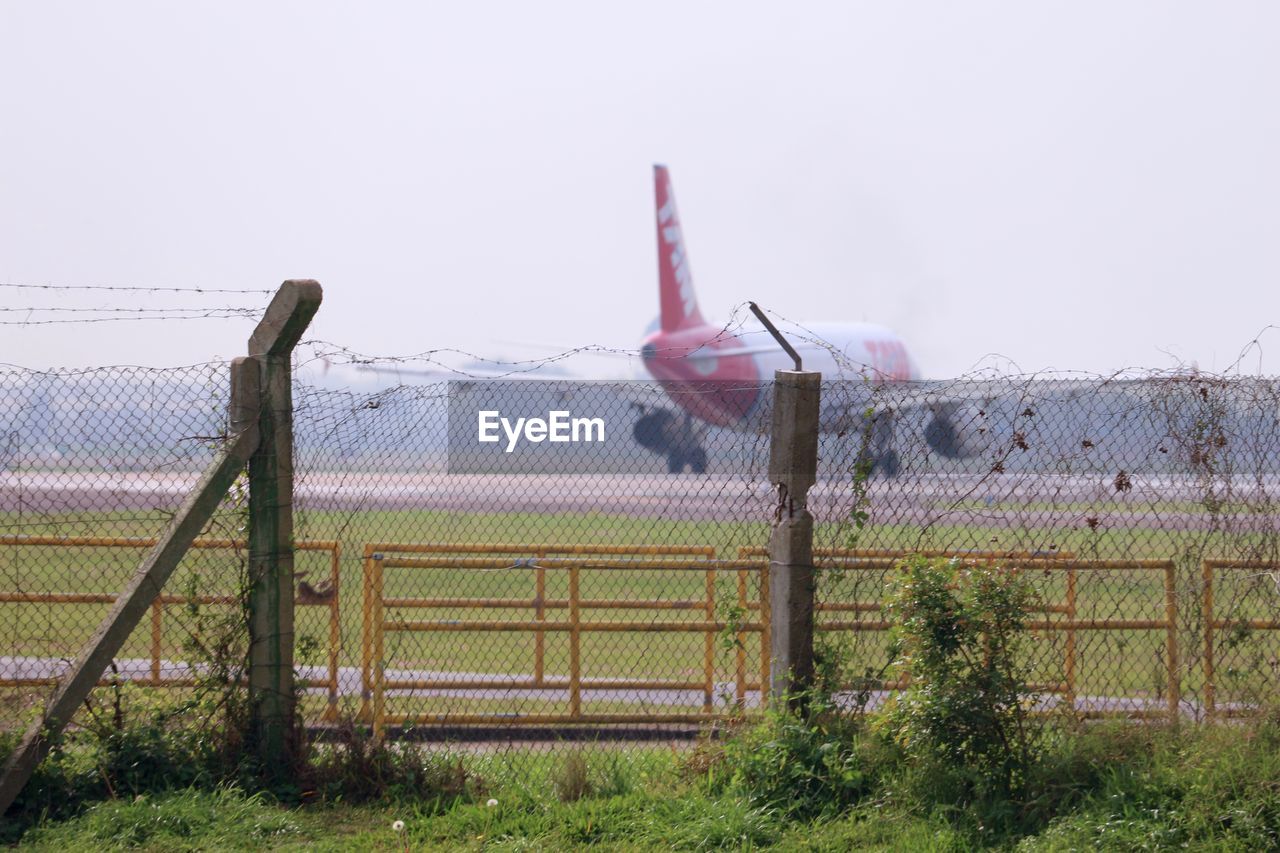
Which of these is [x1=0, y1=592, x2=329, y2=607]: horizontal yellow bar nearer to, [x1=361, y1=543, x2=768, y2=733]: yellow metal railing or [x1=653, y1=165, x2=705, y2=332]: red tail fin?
[x1=361, y1=543, x2=768, y2=733]: yellow metal railing

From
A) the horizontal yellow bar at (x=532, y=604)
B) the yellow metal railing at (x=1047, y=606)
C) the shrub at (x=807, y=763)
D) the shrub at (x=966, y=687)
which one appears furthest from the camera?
the horizontal yellow bar at (x=532, y=604)

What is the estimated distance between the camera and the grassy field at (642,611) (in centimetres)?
648

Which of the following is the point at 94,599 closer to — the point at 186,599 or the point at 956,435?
the point at 186,599

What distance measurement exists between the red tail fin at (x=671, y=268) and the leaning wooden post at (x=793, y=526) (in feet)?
130

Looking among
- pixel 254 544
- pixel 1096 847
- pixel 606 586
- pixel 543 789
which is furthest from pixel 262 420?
pixel 606 586

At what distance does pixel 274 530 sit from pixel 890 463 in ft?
10.8

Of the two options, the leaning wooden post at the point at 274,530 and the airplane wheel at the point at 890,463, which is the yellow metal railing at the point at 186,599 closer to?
the leaning wooden post at the point at 274,530

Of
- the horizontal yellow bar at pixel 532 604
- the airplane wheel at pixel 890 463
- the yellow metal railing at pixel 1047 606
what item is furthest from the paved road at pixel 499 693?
the airplane wheel at pixel 890 463

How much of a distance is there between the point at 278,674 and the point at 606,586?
10.9m

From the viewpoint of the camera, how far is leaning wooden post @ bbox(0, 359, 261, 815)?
5.57m

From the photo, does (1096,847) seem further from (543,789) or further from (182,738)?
(182,738)

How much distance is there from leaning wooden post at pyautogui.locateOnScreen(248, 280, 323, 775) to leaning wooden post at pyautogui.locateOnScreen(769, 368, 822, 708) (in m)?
2.33

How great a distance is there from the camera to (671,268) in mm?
45719

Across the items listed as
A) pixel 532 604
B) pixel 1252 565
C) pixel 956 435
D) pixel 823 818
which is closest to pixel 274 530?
pixel 532 604
